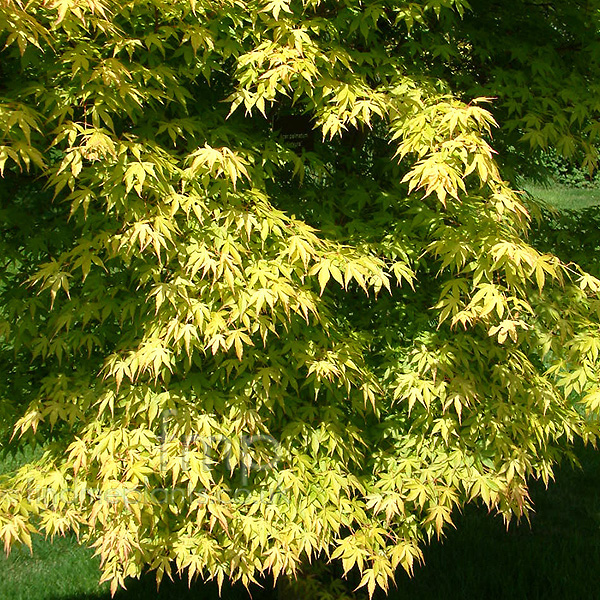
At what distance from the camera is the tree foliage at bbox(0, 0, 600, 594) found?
247 centimetres

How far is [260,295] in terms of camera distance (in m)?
2.39

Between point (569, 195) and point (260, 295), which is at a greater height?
point (260, 295)

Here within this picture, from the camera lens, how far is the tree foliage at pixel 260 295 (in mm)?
2469

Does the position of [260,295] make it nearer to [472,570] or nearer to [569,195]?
[472,570]

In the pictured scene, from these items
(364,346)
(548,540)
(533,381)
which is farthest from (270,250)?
(548,540)

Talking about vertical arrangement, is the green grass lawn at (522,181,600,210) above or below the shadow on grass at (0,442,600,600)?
below

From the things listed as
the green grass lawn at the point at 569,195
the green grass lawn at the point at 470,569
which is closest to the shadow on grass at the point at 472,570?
the green grass lawn at the point at 470,569

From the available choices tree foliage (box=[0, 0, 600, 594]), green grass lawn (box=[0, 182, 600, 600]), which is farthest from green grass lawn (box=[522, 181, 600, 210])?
tree foliage (box=[0, 0, 600, 594])

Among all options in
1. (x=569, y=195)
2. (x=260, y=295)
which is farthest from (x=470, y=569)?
(x=569, y=195)

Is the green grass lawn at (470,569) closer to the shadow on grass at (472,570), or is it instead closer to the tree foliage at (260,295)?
the shadow on grass at (472,570)

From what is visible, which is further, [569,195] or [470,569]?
[569,195]

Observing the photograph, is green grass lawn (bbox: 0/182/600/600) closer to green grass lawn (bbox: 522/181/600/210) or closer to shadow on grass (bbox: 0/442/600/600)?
shadow on grass (bbox: 0/442/600/600)

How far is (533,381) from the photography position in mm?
2934

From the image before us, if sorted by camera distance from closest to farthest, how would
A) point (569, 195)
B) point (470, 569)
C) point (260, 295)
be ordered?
point (260, 295) < point (470, 569) < point (569, 195)
